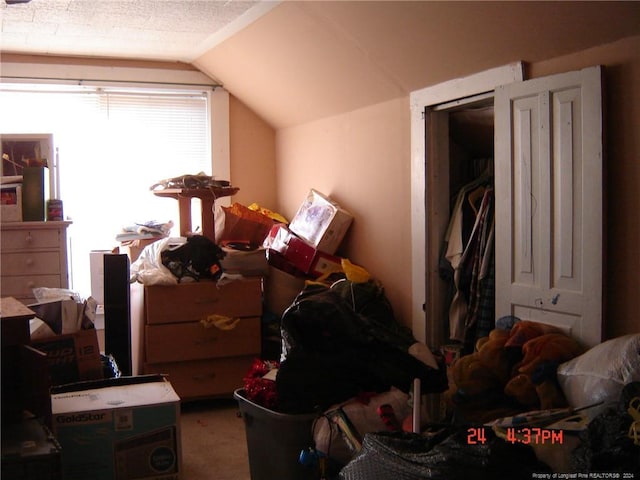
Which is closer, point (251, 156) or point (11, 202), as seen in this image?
point (11, 202)

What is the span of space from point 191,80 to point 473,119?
2.55 metres

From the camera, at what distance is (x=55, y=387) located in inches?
105

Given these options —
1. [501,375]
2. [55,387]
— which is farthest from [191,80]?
[501,375]

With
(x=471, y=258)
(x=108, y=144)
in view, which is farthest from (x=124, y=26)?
(x=471, y=258)

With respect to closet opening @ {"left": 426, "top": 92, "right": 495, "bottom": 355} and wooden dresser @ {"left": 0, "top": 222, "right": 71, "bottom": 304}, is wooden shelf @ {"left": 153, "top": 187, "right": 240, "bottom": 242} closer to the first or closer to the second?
wooden dresser @ {"left": 0, "top": 222, "right": 71, "bottom": 304}

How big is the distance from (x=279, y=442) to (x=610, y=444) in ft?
4.17

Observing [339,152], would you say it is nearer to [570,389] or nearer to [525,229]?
[525,229]

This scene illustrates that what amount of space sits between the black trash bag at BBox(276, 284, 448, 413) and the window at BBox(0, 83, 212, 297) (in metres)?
2.91

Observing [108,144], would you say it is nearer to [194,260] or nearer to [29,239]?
[29,239]

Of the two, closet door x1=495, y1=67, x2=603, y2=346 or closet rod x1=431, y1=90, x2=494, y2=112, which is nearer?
closet door x1=495, y1=67, x2=603, y2=346

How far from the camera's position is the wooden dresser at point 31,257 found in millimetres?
4008

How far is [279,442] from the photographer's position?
2.61 metres

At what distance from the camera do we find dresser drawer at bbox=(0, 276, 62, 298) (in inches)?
158

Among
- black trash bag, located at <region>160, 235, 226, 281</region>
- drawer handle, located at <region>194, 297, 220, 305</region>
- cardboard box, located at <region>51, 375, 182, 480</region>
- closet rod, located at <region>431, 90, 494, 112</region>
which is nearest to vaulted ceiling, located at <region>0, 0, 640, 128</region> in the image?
closet rod, located at <region>431, 90, 494, 112</region>
